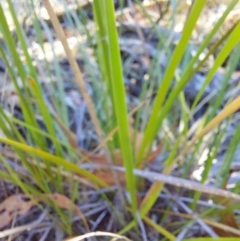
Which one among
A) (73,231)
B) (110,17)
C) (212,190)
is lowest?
(73,231)

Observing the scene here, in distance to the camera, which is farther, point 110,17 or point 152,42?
point 152,42

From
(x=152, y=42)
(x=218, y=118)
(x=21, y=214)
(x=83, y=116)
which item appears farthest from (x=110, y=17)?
(x=152, y=42)

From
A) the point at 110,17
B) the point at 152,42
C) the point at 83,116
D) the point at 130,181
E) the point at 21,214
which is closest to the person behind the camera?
the point at 110,17

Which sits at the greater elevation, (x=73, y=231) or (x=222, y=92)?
(x=222, y=92)

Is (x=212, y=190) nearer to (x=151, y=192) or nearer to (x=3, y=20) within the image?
(x=151, y=192)

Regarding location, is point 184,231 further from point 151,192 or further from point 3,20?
point 3,20

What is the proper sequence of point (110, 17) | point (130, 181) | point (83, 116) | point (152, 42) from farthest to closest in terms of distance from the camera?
point (152, 42)
point (83, 116)
point (130, 181)
point (110, 17)

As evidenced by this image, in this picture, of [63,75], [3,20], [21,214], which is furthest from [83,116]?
[3,20]
